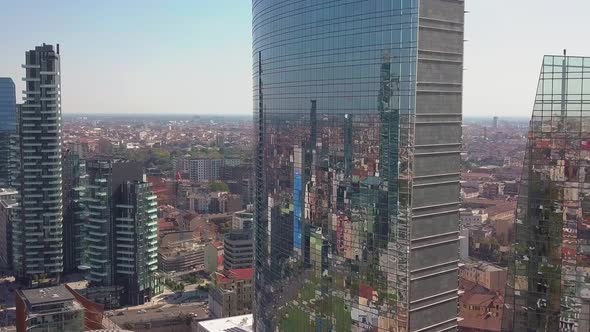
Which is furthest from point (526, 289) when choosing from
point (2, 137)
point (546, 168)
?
point (2, 137)

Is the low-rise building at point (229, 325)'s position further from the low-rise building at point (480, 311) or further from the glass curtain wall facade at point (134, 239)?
the glass curtain wall facade at point (134, 239)

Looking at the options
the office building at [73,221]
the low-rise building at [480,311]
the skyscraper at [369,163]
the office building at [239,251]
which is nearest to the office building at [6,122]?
the office building at [73,221]

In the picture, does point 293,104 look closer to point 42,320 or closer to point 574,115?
point 574,115

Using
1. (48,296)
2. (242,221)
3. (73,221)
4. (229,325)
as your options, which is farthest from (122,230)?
(242,221)

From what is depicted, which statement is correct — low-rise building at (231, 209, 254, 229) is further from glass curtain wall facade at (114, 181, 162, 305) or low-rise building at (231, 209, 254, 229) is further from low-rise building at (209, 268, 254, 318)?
low-rise building at (209, 268, 254, 318)

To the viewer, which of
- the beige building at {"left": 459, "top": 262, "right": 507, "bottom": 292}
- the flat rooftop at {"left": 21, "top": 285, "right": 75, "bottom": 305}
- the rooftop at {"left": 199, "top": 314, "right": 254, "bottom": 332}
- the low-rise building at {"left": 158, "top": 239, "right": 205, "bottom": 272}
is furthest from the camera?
the low-rise building at {"left": 158, "top": 239, "right": 205, "bottom": 272}

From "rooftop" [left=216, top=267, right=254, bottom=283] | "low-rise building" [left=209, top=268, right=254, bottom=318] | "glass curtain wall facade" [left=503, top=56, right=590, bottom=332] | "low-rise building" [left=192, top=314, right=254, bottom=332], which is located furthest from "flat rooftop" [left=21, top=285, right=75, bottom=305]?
"glass curtain wall facade" [left=503, top=56, right=590, bottom=332]

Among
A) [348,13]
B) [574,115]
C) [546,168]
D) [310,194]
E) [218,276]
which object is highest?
[348,13]
